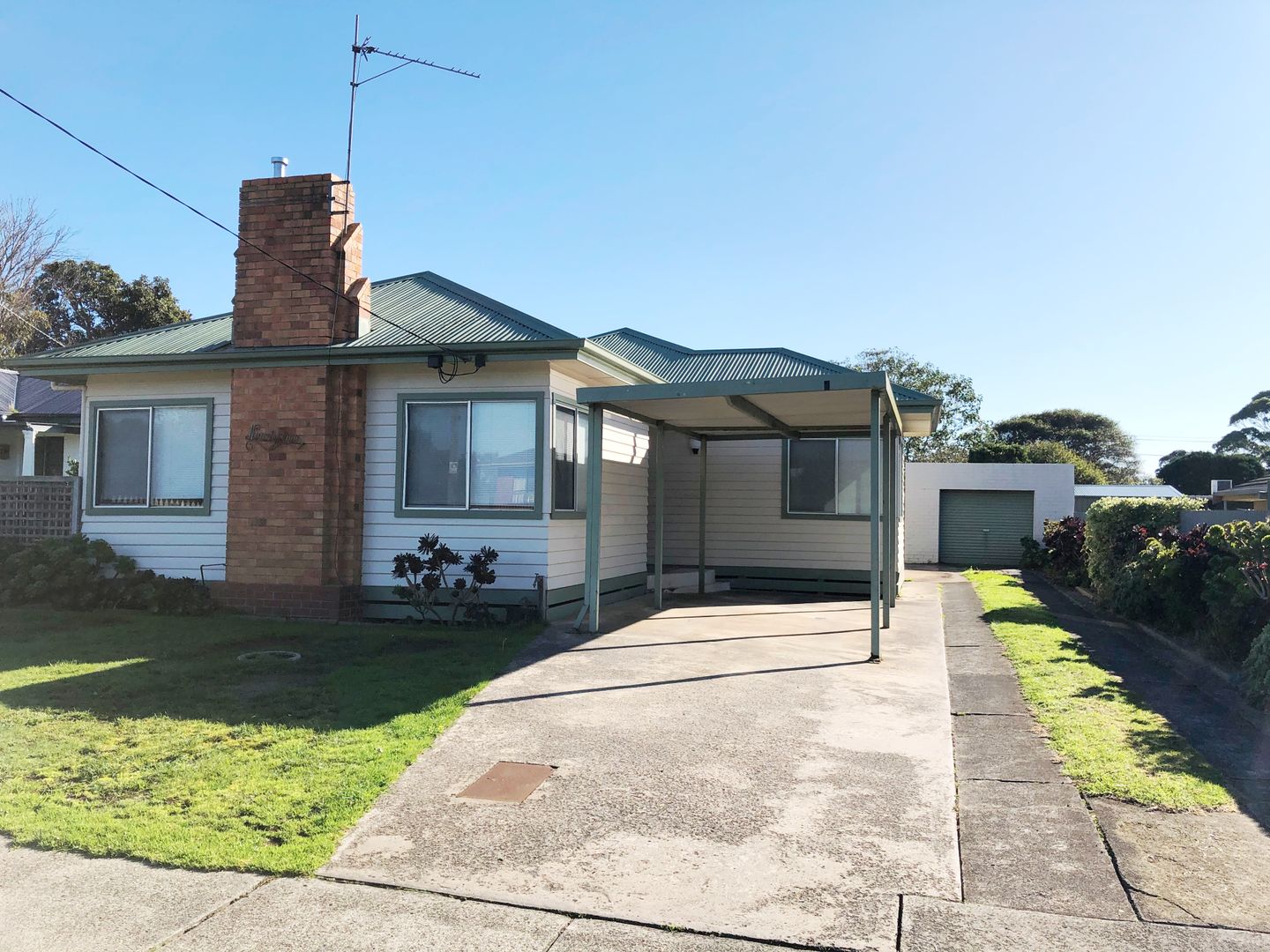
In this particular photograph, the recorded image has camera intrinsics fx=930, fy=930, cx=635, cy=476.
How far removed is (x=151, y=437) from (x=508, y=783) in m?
8.39

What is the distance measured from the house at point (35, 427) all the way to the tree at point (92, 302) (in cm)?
1014

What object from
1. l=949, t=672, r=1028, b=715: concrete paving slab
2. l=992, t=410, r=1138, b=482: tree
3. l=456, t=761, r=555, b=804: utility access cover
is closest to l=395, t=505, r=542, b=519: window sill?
l=949, t=672, r=1028, b=715: concrete paving slab

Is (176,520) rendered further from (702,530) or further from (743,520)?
(743,520)

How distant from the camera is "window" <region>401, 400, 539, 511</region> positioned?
34.0 ft

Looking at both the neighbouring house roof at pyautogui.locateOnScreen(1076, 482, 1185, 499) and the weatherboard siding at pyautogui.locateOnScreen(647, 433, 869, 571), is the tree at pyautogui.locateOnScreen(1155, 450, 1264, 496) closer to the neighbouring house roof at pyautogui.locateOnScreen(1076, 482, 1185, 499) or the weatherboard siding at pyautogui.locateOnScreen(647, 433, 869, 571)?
the neighbouring house roof at pyautogui.locateOnScreen(1076, 482, 1185, 499)

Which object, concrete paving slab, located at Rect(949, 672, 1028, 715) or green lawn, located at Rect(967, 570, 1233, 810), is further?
concrete paving slab, located at Rect(949, 672, 1028, 715)

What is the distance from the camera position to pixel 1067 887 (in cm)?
381

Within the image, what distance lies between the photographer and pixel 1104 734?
6055 mm

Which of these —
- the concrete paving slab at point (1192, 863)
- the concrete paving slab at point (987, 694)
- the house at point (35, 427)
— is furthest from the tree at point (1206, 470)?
the concrete paving slab at point (1192, 863)

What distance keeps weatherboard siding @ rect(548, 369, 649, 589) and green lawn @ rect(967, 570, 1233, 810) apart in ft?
16.0

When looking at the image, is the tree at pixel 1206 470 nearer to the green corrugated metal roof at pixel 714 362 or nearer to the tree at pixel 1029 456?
the tree at pixel 1029 456

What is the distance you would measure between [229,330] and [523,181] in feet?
14.9

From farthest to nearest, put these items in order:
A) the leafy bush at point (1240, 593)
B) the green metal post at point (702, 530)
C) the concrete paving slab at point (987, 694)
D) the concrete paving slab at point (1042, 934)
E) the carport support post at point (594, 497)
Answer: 1. the green metal post at point (702, 530)
2. the carport support post at point (594, 497)
3. the leafy bush at point (1240, 593)
4. the concrete paving slab at point (987, 694)
5. the concrete paving slab at point (1042, 934)

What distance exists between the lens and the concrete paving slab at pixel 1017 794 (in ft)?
15.9
